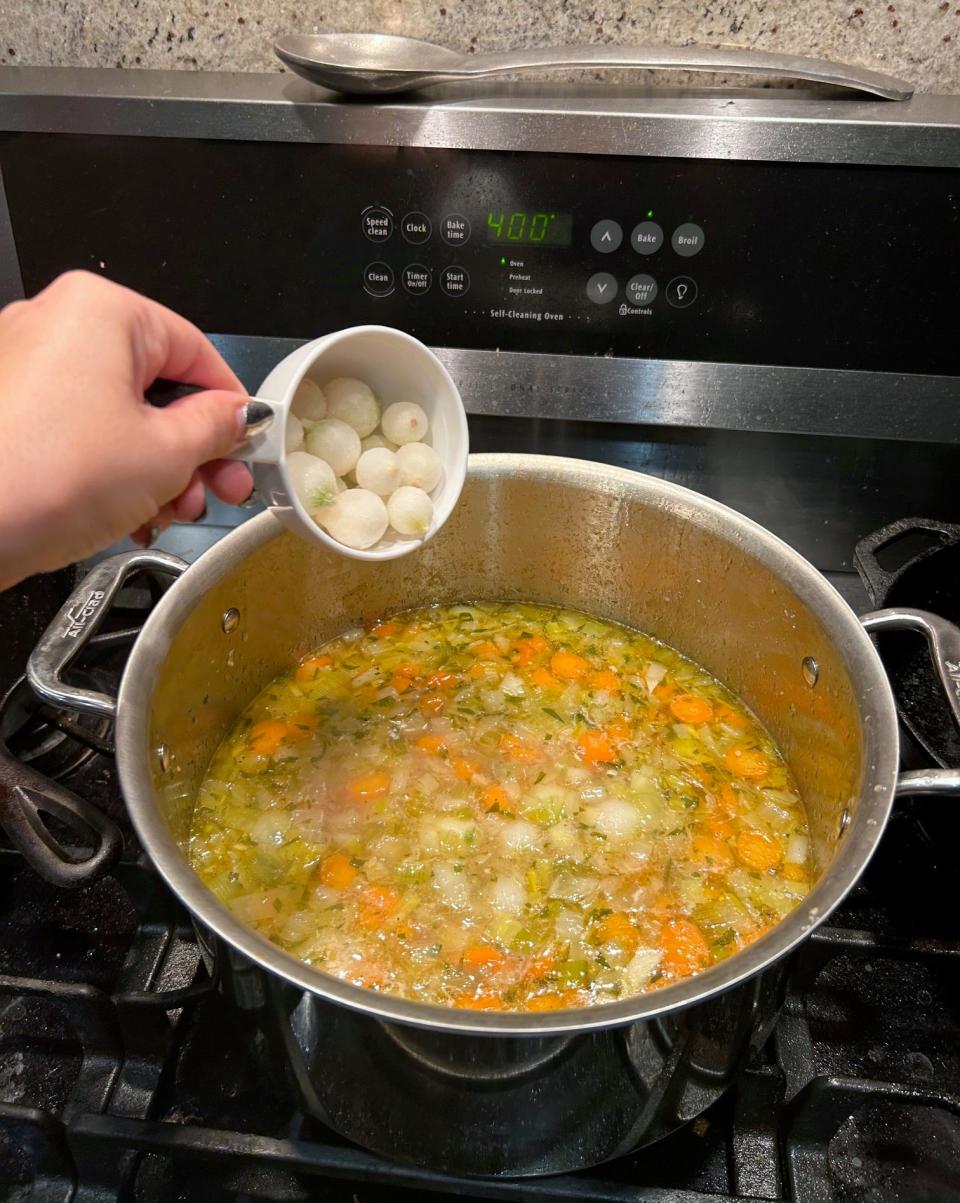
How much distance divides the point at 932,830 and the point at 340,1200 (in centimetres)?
81

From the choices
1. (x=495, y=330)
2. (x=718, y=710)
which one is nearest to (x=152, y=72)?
(x=495, y=330)

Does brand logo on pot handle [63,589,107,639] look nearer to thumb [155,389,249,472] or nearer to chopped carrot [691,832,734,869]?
thumb [155,389,249,472]

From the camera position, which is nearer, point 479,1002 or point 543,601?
point 479,1002

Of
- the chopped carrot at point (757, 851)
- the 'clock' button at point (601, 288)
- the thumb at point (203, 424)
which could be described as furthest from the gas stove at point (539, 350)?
the thumb at point (203, 424)

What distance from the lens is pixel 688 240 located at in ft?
4.28

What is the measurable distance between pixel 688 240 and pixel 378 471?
55cm

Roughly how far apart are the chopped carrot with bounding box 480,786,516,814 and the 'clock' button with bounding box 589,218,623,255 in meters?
0.78

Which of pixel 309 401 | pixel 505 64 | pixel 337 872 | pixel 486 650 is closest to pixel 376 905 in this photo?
pixel 337 872

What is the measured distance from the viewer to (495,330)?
1400 mm

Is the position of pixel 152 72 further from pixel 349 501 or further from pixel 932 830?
pixel 932 830

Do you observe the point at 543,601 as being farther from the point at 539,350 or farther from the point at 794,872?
the point at 794,872

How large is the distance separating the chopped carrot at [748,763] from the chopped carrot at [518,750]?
0.29 m

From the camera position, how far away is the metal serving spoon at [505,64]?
1.25 metres

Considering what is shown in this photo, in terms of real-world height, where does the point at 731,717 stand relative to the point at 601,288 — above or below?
below
